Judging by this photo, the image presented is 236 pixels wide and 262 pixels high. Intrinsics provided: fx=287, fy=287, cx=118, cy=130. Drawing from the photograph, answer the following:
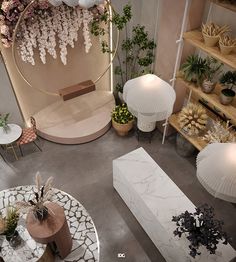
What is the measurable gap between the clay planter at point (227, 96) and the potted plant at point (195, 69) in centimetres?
41

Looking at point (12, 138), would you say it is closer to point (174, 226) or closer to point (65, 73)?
point (65, 73)

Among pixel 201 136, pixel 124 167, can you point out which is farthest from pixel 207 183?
pixel 201 136

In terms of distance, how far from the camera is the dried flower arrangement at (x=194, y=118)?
175 inches

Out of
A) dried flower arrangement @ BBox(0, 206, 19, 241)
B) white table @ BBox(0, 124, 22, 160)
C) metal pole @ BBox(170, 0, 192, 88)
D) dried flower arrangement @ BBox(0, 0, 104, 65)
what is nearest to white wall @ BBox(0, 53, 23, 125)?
white table @ BBox(0, 124, 22, 160)

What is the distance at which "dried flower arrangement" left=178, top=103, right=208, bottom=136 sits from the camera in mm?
4438

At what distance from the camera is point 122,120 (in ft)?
17.2

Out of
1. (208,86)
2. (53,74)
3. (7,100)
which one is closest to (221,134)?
(208,86)

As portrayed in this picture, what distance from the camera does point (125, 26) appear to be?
16.8 ft

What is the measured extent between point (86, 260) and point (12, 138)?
7.52 ft

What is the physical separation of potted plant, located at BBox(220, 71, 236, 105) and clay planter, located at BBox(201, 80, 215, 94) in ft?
0.60

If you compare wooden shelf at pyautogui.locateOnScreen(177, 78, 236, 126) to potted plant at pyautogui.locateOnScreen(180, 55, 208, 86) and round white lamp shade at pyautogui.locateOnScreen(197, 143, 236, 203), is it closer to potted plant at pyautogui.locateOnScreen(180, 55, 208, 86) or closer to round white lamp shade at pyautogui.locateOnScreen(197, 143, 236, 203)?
potted plant at pyautogui.locateOnScreen(180, 55, 208, 86)

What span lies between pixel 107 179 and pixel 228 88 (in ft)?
7.68

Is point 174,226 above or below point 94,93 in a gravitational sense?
above

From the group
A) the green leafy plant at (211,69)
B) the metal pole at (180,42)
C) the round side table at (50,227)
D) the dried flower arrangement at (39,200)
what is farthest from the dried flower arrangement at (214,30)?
the round side table at (50,227)
